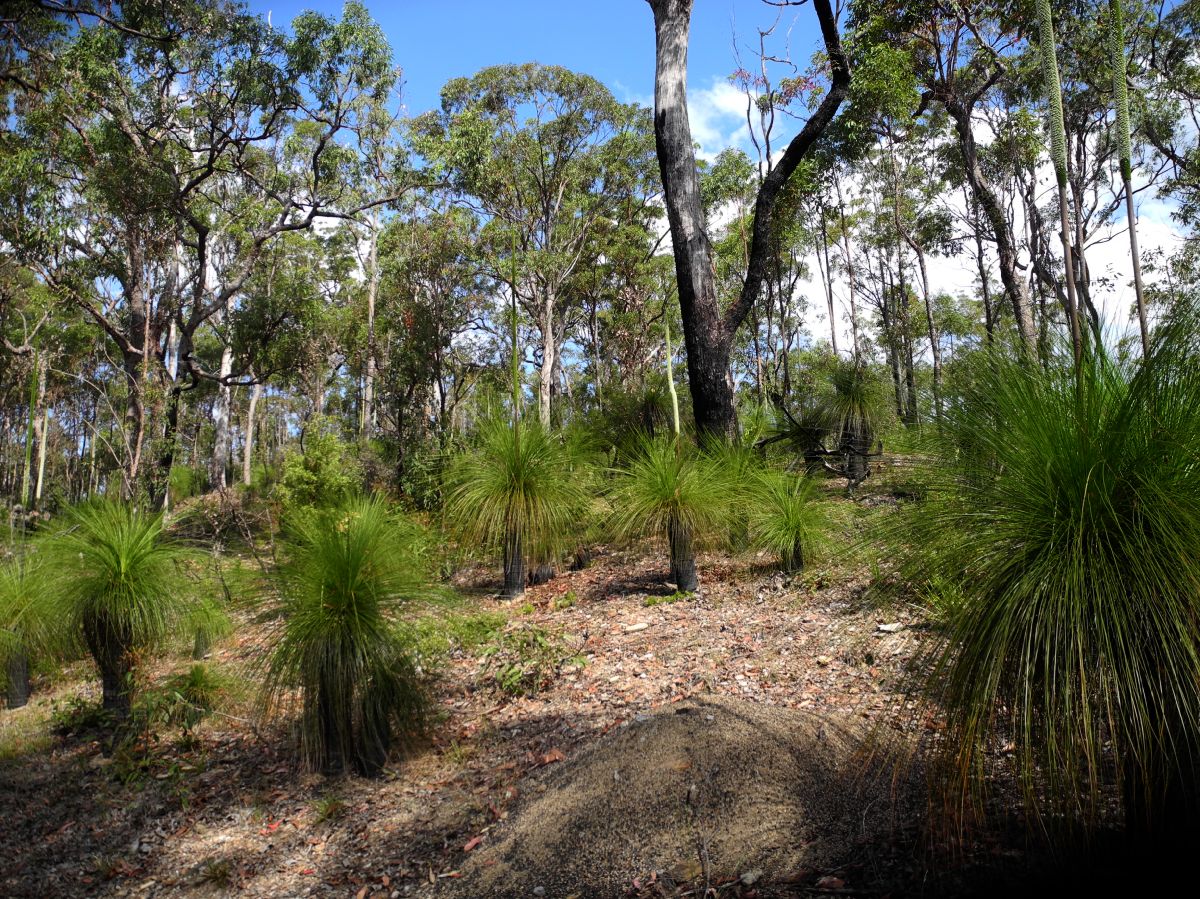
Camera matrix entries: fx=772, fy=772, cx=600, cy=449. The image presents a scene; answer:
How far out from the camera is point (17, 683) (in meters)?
6.51

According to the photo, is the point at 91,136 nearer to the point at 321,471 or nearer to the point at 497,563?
the point at 321,471

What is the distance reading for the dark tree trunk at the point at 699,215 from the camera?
6.99 m

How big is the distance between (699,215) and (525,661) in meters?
4.46

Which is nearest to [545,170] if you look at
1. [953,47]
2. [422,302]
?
[422,302]

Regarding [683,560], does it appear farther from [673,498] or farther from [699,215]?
[699,215]

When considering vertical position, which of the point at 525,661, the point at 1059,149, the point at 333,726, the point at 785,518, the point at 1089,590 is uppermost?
the point at 1059,149

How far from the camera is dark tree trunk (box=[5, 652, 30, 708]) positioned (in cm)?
638

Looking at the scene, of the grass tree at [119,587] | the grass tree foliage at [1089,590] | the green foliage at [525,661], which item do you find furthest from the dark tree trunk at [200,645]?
the grass tree foliage at [1089,590]

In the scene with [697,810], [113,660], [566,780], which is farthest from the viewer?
[113,660]

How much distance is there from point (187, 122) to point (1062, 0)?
14514mm

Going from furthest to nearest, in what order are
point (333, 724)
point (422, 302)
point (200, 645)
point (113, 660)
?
point (422, 302), point (200, 645), point (113, 660), point (333, 724)

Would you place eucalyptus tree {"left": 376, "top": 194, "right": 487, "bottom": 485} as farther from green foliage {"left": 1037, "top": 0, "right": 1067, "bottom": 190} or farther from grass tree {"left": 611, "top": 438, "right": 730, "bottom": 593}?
green foliage {"left": 1037, "top": 0, "right": 1067, "bottom": 190}

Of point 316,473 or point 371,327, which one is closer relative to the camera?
point 316,473

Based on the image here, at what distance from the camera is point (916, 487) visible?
2.37 m
